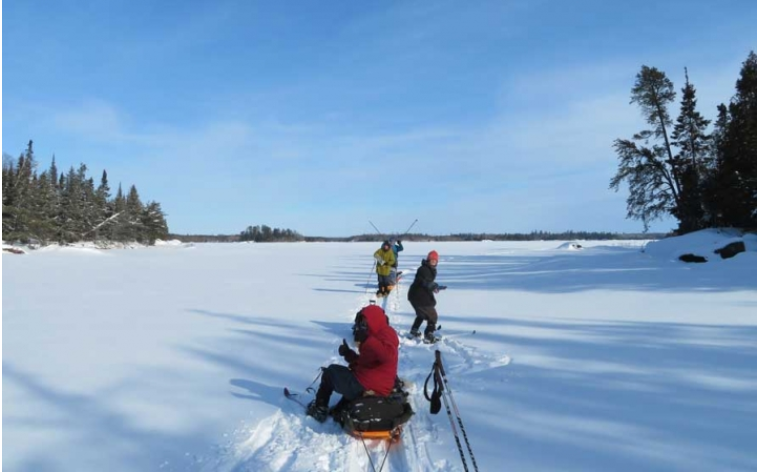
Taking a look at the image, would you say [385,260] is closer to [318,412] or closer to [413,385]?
[413,385]

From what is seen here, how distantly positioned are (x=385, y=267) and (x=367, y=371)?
8.84 m

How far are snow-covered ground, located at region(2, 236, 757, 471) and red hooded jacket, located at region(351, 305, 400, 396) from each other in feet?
1.66

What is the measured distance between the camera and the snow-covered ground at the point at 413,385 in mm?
3568

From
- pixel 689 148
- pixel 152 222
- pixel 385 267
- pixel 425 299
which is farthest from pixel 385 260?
pixel 152 222

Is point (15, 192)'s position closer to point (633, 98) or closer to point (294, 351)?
point (294, 351)

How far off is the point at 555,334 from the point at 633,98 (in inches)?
900

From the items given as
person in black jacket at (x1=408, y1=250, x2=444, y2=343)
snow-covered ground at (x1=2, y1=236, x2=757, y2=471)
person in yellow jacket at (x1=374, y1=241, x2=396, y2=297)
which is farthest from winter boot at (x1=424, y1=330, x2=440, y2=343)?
person in yellow jacket at (x1=374, y1=241, x2=396, y2=297)

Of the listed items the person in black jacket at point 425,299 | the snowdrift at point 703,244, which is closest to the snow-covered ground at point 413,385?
the person in black jacket at point 425,299

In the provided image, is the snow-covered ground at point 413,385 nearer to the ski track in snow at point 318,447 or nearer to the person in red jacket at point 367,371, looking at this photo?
the ski track in snow at point 318,447

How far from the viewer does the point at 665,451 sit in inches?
134

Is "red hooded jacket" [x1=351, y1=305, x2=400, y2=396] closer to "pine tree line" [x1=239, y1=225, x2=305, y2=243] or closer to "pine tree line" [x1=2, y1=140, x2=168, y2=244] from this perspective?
"pine tree line" [x1=2, y1=140, x2=168, y2=244]

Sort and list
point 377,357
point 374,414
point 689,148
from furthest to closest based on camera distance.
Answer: point 689,148 → point 377,357 → point 374,414

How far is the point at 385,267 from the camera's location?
13242mm

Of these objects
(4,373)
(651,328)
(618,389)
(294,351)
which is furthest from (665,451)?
(4,373)
